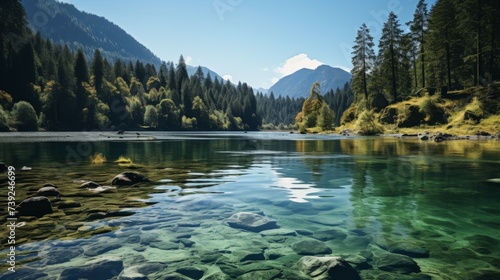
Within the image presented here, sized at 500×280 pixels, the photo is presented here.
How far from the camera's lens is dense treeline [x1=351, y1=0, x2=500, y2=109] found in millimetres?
53688

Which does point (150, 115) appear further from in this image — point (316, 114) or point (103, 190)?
point (103, 190)

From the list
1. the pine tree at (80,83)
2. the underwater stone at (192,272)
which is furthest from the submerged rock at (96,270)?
the pine tree at (80,83)

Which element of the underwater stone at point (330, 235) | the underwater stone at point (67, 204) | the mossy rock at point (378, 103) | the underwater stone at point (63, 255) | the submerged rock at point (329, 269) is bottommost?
the underwater stone at point (330, 235)

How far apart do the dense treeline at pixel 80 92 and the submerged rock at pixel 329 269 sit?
3591 inches

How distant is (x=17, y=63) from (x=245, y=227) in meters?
115

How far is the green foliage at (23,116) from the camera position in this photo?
258 ft

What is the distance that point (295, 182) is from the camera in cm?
1435

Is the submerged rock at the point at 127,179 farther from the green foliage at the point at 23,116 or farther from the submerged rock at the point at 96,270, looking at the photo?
the green foliage at the point at 23,116

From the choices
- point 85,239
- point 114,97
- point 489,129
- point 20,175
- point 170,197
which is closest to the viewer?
point 85,239

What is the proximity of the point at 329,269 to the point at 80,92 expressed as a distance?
118862 millimetres

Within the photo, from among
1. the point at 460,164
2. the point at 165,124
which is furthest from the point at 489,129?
the point at 165,124

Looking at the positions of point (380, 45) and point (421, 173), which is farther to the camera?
point (380, 45)

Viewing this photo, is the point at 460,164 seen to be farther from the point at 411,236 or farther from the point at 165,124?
the point at 165,124

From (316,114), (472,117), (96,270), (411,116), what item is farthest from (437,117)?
(96,270)
